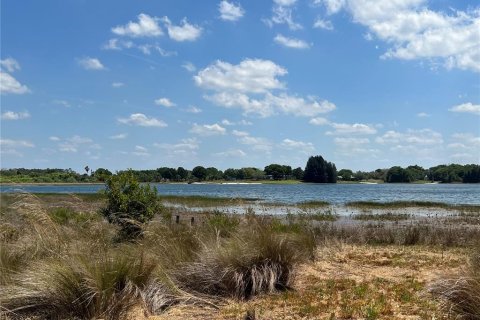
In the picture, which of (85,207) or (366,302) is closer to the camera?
(366,302)

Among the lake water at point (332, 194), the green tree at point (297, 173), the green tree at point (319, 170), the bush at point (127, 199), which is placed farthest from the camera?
the green tree at point (297, 173)

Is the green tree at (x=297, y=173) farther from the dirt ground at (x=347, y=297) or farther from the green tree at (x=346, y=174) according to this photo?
the dirt ground at (x=347, y=297)

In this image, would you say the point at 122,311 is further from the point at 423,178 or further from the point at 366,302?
the point at 423,178

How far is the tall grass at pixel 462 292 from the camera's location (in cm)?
618

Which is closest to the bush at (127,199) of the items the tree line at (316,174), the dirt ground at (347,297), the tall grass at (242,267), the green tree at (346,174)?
the tall grass at (242,267)

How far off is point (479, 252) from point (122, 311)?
5783mm

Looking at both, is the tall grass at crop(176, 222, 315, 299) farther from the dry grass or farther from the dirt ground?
the dirt ground

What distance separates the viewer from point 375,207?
144 ft

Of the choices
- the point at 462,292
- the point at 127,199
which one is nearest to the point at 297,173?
the point at 127,199

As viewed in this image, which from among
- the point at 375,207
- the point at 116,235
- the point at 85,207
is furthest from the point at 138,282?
the point at 375,207

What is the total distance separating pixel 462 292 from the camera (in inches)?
257

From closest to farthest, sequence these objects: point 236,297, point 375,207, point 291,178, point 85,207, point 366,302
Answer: point 366,302
point 236,297
point 85,207
point 375,207
point 291,178

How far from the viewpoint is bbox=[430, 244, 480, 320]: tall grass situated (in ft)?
20.3

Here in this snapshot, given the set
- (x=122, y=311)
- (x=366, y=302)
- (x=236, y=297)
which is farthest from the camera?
(x=236, y=297)
